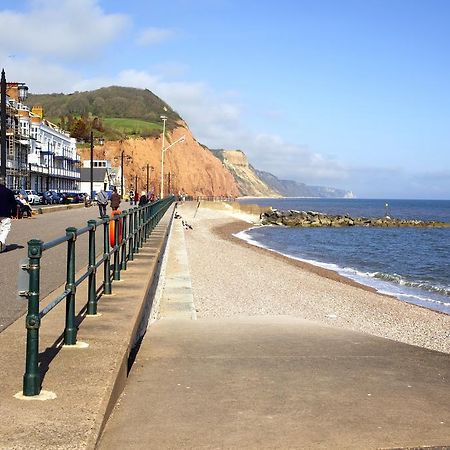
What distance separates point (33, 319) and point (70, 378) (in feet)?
2.79

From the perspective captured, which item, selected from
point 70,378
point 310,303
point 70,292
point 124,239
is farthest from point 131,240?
point 70,378

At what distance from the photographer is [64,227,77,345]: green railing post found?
19.2 ft

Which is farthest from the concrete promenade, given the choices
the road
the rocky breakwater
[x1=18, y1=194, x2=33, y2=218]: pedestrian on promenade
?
the rocky breakwater

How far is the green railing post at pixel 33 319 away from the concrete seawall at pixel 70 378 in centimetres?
13

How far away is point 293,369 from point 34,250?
3.60 meters

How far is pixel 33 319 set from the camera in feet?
15.5

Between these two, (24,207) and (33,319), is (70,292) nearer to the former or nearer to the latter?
(33,319)

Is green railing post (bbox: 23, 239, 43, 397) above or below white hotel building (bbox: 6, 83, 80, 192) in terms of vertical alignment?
below

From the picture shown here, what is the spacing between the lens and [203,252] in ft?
99.7

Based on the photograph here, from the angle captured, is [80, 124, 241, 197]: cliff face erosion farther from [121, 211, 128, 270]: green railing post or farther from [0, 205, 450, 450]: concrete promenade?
[0, 205, 450, 450]: concrete promenade

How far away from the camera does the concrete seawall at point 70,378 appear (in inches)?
166

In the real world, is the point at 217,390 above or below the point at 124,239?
below

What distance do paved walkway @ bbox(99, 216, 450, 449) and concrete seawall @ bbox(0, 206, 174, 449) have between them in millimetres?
295

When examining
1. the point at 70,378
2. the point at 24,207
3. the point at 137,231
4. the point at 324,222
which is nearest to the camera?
the point at 70,378
